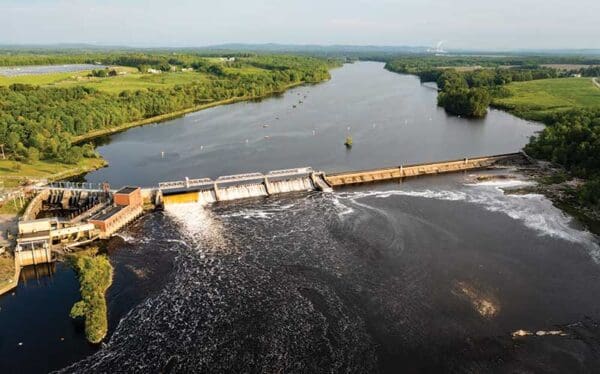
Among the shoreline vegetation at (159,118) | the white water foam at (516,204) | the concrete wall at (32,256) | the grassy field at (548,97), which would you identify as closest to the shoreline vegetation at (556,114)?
the grassy field at (548,97)

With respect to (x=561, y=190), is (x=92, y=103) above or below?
above

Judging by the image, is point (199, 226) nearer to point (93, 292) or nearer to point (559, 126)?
point (93, 292)


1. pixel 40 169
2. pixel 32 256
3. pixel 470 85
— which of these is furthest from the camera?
pixel 470 85

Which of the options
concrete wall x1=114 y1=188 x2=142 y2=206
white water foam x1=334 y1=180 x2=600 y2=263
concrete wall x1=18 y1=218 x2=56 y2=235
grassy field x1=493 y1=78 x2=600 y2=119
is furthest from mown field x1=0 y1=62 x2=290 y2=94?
grassy field x1=493 y1=78 x2=600 y2=119

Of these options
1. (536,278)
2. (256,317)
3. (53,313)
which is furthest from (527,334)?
(53,313)

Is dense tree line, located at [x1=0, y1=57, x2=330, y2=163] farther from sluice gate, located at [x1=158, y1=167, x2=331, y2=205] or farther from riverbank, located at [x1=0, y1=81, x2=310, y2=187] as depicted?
sluice gate, located at [x1=158, y1=167, x2=331, y2=205]

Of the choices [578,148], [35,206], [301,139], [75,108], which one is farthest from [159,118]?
[578,148]

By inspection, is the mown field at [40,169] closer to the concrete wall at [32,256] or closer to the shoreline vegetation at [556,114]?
the concrete wall at [32,256]

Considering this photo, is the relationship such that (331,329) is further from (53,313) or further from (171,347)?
(53,313)
